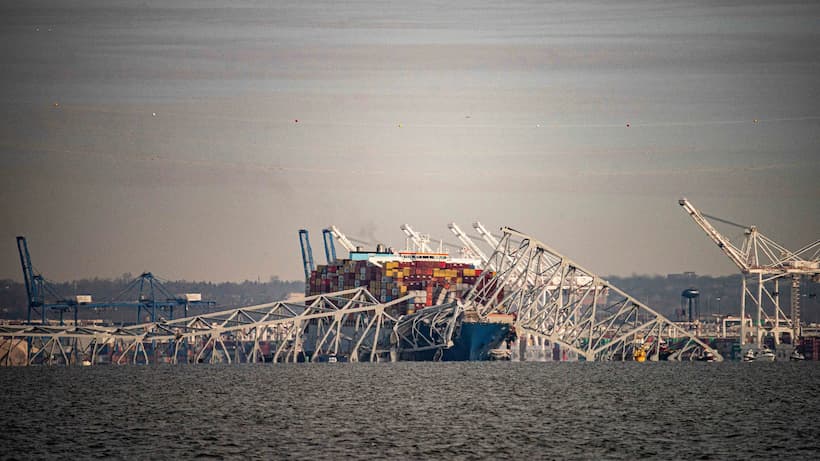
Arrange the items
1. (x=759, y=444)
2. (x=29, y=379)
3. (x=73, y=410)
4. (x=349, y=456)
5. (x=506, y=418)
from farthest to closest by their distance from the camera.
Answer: (x=29, y=379) < (x=73, y=410) < (x=506, y=418) < (x=759, y=444) < (x=349, y=456)

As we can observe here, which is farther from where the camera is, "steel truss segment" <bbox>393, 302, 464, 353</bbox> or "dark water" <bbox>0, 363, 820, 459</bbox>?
"steel truss segment" <bbox>393, 302, 464, 353</bbox>

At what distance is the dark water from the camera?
70.0 metres

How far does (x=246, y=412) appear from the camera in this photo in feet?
311

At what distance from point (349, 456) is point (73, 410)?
39.1 metres

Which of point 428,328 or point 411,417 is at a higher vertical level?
point 428,328

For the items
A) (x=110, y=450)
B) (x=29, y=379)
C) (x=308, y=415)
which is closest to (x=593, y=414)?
(x=308, y=415)

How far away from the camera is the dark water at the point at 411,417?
230 feet

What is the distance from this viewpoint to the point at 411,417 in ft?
297

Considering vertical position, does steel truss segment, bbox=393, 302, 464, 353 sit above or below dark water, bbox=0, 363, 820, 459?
above

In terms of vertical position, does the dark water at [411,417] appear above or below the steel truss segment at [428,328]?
below

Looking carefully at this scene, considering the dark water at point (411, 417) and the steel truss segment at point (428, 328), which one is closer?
the dark water at point (411, 417)

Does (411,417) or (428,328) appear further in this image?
(428,328)

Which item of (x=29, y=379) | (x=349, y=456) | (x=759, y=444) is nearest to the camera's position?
(x=349, y=456)

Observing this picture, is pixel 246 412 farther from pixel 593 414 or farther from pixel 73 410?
pixel 593 414
